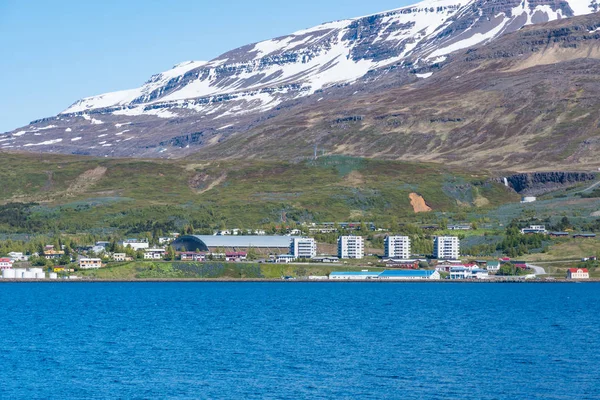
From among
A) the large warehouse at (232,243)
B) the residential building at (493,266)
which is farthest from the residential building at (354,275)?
the large warehouse at (232,243)

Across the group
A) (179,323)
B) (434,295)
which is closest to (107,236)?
(434,295)

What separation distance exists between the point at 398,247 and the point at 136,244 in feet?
132

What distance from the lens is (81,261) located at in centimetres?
15488

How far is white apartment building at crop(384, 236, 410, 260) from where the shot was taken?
158850mm

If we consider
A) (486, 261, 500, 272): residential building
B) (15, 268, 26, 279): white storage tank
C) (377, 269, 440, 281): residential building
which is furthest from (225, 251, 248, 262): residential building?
(486, 261, 500, 272): residential building

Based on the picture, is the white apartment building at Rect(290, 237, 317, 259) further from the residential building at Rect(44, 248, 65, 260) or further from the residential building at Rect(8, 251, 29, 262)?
the residential building at Rect(8, 251, 29, 262)

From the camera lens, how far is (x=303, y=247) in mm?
162125

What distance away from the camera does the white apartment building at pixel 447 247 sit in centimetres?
15788

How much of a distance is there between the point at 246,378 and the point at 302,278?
8887cm

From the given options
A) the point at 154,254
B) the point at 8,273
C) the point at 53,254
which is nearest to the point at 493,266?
the point at 154,254

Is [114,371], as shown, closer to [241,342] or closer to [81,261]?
[241,342]

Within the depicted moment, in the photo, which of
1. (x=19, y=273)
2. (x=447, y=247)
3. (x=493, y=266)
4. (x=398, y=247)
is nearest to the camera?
(x=493, y=266)

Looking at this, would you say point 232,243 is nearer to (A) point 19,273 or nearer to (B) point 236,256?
(B) point 236,256

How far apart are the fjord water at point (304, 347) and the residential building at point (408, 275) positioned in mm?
23260
